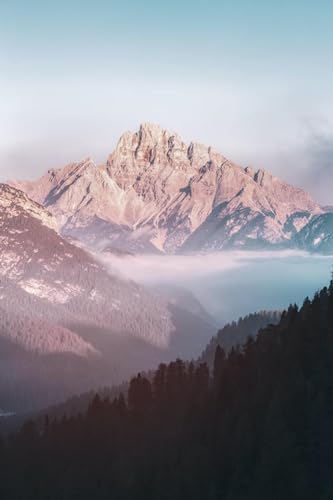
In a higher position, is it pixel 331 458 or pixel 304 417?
pixel 304 417

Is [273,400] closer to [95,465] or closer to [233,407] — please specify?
[233,407]

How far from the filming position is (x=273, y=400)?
11112cm

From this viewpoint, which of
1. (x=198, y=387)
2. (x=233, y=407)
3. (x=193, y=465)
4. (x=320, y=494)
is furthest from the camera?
(x=198, y=387)

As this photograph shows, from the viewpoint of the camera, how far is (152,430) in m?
141

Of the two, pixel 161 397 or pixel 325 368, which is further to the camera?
pixel 161 397

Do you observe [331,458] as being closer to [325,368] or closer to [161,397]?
[325,368]

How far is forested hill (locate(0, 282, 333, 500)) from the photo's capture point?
100306 mm

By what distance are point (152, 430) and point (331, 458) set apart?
51.1 meters

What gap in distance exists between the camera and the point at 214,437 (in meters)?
119

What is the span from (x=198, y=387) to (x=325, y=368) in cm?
3748

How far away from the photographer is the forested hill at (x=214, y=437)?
3949 inches

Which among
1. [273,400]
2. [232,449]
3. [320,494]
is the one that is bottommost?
[320,494]

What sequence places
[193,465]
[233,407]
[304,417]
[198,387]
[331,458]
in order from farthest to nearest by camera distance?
[198,387], [233,407], [193,465], [304,417], [331,458]

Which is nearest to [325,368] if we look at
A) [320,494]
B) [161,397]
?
[320,494]
